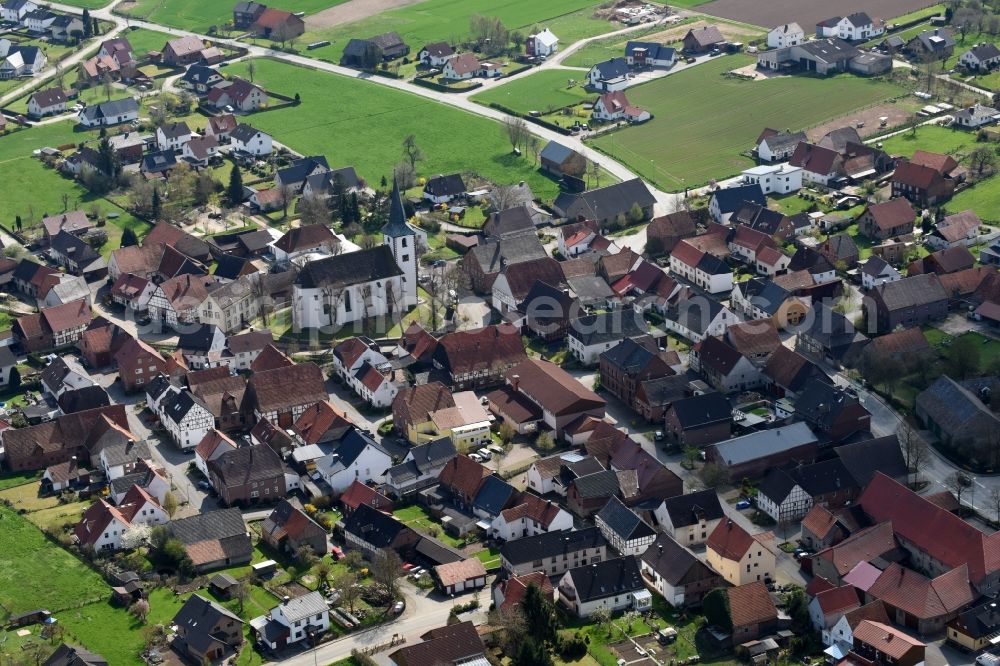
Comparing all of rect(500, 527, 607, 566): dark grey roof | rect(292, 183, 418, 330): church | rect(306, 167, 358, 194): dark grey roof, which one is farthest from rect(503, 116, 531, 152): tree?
rect(500, 527, 607, 566): dark grey roof

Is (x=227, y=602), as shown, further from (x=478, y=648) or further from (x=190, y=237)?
(x=190, y=237)

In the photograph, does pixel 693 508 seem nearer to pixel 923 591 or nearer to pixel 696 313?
pixel 923 591

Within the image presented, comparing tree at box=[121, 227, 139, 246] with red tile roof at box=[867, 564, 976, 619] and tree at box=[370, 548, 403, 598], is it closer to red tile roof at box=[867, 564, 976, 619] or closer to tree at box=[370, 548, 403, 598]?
tree at box=[370, 548, 403, 598]

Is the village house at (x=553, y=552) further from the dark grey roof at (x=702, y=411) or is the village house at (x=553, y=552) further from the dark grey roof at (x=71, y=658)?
the dark grey roof at (x=71, y=658)

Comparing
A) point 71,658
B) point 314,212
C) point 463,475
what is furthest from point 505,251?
point 71,658

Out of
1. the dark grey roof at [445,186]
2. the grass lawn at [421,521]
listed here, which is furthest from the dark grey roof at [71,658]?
the dark grey roof at [445,186]
